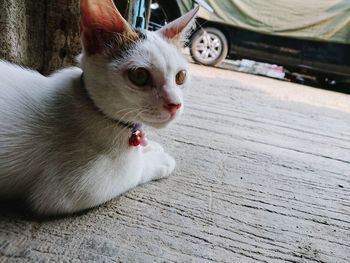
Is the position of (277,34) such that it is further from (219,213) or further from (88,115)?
(88,115)

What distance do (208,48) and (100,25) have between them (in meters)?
3.94

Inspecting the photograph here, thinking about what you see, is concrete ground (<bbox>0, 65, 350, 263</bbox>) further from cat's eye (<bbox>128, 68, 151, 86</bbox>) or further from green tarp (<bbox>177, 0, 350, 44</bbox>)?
green tarp (<bbox>177, 0, 350, 44</bbox>)

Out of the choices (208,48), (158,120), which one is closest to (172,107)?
(158,120)

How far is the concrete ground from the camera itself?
2.41 feet

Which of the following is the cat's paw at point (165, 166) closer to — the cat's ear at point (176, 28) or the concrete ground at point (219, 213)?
the concrete ground at point (219, 213)

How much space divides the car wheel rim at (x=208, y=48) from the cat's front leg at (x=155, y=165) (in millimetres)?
3588

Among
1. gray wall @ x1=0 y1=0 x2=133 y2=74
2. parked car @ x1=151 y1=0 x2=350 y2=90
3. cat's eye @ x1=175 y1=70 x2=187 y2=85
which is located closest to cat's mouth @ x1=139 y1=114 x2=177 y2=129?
cat's eye @ x1=175 y1=70 x2=187 y2=85

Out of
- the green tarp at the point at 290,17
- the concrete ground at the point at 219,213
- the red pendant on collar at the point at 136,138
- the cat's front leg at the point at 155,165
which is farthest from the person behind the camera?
the green tarp at the point at 290,17

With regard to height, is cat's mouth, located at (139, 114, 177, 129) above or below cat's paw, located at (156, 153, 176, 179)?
above

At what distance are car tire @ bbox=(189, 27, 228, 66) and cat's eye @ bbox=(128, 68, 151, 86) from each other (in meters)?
3.85

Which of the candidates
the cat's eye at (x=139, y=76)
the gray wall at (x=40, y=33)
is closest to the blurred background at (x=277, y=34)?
the gray wall at (x=40, y=33)

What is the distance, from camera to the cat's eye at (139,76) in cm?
78

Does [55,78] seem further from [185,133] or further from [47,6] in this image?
[185,133]

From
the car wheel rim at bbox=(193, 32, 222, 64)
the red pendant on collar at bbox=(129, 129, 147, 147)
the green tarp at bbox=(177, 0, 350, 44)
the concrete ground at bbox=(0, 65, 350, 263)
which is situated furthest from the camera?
the car wheel rim at bbox=(193, 32, 222, 64)
